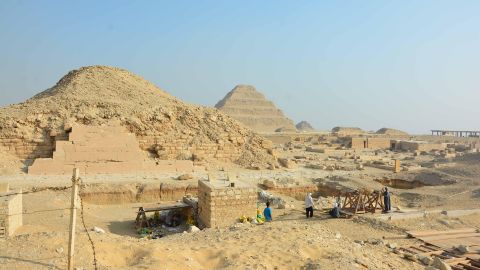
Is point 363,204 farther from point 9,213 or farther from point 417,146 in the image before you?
point 417,146

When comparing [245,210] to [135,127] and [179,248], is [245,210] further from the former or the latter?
[135,127]

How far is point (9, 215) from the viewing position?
7219 mm

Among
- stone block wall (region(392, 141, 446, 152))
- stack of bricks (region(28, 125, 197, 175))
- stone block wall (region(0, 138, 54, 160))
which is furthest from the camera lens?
stone block wall (region(392, 141, 446, 152))

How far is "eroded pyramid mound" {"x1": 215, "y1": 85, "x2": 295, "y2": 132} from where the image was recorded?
8919 centimetres

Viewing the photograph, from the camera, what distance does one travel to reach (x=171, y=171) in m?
18.0

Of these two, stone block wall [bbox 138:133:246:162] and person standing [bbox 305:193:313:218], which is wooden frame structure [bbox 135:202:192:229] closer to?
person standing [bbox 305:193:313:218]

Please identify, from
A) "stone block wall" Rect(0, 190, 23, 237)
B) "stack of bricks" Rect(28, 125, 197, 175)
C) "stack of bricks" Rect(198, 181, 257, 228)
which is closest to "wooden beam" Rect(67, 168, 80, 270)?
"stone block wall" Rect(0, 190, 23, 237)

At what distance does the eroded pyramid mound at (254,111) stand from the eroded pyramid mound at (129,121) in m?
64.1

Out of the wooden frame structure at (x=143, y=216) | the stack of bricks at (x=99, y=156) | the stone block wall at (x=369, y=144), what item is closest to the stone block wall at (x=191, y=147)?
the stack of bricks at (x=99, y=156)

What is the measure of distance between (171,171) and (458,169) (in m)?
12.3

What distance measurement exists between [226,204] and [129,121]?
1056 cm

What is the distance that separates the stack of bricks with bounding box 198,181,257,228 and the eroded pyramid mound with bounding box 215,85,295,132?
76193 mm

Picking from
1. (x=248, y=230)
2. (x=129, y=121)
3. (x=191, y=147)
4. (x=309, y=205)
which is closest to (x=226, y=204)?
(x=248, y=230)

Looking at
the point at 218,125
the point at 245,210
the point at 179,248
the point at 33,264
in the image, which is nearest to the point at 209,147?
the point at 218,125
